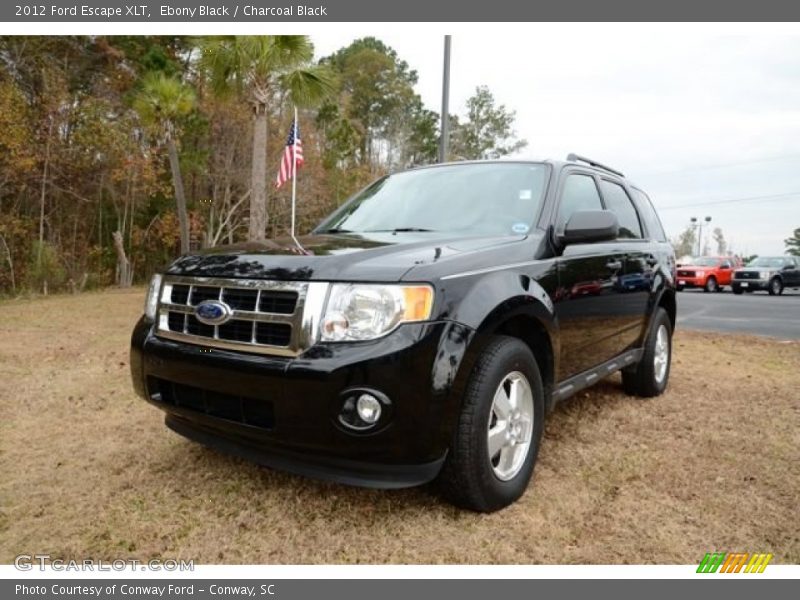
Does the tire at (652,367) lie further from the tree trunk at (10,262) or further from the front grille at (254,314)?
the tree trunk at (10,262)

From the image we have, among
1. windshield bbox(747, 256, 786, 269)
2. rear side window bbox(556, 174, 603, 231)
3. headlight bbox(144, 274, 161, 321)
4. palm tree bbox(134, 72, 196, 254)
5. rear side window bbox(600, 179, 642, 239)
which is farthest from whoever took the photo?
windshield bbox(747, 256, 786, 269)

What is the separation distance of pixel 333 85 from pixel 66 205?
14287mm

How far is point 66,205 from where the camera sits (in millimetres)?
20641

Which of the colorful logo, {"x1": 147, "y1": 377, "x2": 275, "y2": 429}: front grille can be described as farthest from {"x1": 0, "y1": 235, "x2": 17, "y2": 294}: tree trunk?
the colorful logo

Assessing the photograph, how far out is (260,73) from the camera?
1080 centimetres

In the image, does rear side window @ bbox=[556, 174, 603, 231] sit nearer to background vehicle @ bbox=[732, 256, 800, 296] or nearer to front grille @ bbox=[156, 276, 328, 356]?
front grille @ bbox=[156, 276, 328, 356]

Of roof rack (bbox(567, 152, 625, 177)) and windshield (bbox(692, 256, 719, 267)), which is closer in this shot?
roof rack (bbox(567, 152, 625, 177))

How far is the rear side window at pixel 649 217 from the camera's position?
4.77 meters

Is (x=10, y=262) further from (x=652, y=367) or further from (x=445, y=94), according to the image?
(x=652, y=367)

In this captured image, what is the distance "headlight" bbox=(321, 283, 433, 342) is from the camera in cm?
221

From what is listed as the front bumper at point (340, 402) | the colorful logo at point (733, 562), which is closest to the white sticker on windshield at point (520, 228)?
the front bumper at point (340, 402)

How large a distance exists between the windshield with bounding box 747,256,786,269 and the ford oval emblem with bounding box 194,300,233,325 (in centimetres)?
2588

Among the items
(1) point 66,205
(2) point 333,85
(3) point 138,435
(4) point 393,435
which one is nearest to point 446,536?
(4) point 393,435

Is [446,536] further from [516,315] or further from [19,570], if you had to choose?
[19,570]
